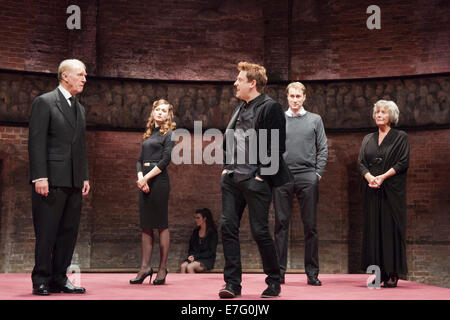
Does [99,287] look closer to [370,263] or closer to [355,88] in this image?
[370,263]

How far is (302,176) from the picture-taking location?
20.1 ft

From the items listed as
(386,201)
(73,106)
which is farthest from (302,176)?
(73,106)

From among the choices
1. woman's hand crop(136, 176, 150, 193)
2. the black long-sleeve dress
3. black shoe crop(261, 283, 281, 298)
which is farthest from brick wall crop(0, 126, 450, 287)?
black shoe crop(261, 283, 281, 298)

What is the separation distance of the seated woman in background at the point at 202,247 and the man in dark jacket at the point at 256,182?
4.83 m

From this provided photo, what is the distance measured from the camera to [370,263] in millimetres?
5766

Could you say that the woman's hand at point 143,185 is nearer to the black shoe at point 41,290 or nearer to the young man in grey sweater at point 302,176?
the young man in grey sweater at point 302,176

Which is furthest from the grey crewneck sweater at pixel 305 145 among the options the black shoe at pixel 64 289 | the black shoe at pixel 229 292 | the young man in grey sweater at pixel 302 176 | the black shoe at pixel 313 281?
the black shoe at pixel 64 289

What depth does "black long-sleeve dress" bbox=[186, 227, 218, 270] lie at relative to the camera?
9477 millimetres

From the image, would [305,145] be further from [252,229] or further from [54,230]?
[54,230]

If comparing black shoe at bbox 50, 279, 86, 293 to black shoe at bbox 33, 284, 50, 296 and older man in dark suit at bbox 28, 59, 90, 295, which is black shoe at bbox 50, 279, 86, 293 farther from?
black shoe at bbox 33, 284, 50, 296

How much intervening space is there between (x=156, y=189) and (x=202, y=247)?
3922 millimetres

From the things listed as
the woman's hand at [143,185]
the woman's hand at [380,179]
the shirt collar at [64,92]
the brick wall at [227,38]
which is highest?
the brick wall at [227,38]

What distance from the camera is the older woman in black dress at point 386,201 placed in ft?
18.8

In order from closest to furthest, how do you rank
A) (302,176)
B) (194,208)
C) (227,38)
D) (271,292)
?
(271,292) < (302,176) < (194,208) < (227,38)
